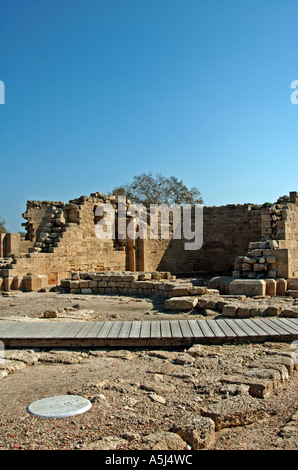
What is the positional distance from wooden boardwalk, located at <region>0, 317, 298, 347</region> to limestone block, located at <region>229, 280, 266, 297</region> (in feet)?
8.83

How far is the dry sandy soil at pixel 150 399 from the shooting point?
262 cm

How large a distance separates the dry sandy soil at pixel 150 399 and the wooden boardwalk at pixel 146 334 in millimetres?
117

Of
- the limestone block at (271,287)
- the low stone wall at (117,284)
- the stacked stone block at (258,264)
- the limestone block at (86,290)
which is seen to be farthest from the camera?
the limestone block at (86,290)

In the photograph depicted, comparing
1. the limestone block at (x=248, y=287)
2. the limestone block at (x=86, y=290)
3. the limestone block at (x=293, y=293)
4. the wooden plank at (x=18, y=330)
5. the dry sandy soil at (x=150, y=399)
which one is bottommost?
the dry sandy soil at (x=150, y=399)

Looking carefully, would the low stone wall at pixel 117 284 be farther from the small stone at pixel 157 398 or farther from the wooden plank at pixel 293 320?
the small stone at pixel 157 398

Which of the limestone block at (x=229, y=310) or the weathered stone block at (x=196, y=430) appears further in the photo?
the limestone block at (x=229, y=310)

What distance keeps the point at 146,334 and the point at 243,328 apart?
125 cm

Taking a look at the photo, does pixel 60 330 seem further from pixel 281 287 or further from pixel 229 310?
pixel 281 287

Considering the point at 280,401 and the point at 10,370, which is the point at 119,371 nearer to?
the point at 10,370

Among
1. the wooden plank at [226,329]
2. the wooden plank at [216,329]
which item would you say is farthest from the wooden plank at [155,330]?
the wooden plank at [226,329]

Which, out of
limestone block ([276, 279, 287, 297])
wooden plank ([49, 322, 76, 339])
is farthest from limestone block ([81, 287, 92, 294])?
wooden plank ([49, 322, 76, 339])
